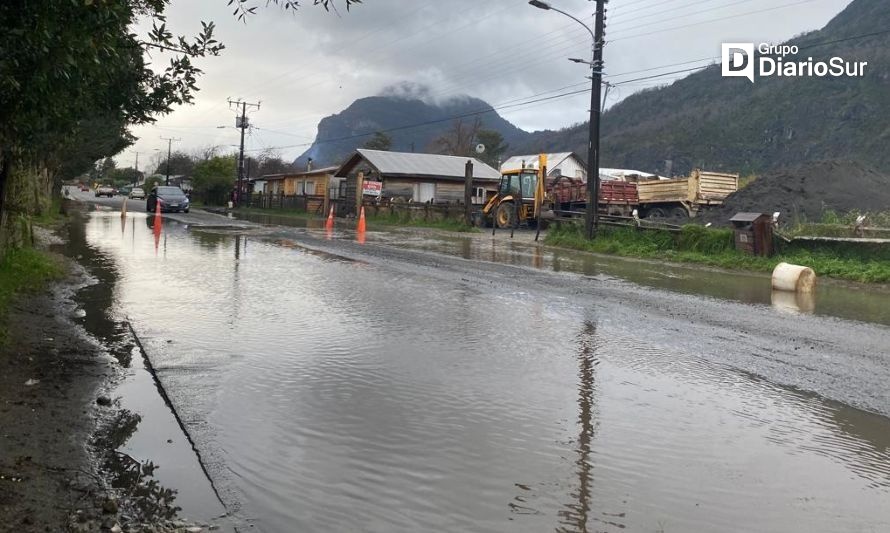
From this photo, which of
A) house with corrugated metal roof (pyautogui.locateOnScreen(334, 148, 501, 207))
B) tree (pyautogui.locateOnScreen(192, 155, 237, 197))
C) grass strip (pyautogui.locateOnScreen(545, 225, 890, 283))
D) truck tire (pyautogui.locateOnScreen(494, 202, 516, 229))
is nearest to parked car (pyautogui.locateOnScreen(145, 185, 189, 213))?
house with corrugated metal roof (pyautogui.locateOnScreen(334, 148, 501, 207))

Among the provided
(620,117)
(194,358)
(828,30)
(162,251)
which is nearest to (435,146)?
(620,117)

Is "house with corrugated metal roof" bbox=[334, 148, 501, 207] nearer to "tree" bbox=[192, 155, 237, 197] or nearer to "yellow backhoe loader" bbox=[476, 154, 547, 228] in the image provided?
"yellow backhoe loader" bbox=[476, 154, 547, 228]

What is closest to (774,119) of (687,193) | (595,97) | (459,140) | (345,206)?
(459,140)

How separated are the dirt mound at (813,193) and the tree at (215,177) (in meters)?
55.5

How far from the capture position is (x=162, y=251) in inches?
685

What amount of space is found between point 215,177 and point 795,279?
67064 millimetres

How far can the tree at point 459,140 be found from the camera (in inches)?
4016

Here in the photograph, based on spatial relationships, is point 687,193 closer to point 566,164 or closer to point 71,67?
point 71,67

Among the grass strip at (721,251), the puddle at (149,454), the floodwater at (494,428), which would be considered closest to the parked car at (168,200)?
the grass strip at (721,251)

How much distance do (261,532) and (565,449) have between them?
2.05 meters

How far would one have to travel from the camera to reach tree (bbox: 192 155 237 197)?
7331 centimetres

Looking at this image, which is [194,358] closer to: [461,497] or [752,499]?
[461,497]

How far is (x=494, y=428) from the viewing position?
17.2 ft

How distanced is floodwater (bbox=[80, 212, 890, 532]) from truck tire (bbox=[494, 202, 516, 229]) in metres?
24.8
